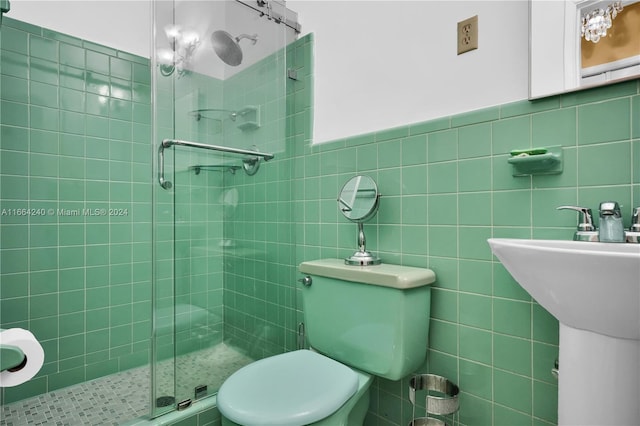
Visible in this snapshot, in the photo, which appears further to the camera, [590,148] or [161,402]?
[161,402]

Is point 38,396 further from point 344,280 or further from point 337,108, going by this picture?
point 337,108

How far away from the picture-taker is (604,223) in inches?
30.9

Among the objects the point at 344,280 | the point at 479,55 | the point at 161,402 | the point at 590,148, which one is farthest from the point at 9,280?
the point at 590,148

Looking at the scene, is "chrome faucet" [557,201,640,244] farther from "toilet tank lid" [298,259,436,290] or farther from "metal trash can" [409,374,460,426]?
"metal trash can" [409,374,460,426]

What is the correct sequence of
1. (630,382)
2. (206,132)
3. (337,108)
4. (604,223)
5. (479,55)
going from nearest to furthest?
1. (630,382)
2. (604,223)
3. (479,55)
4. (206,132)
5. (337,108)

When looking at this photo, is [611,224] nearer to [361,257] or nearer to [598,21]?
[598,21]

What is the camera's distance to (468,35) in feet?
3.58

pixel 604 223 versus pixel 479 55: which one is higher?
pixel 479 55

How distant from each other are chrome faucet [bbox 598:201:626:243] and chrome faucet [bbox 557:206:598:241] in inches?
1.2

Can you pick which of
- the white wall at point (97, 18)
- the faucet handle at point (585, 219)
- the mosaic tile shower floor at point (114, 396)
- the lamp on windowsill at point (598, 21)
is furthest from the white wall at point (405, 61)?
the mosaic tile shower floor at point (114, 396)

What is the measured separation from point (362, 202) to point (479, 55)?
60cm

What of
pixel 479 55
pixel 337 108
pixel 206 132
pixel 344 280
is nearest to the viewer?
pixel 479 55

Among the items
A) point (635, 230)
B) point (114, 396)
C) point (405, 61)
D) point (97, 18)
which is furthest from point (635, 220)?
point (97, 18)

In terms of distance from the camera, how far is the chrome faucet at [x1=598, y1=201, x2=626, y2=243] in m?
0.77
